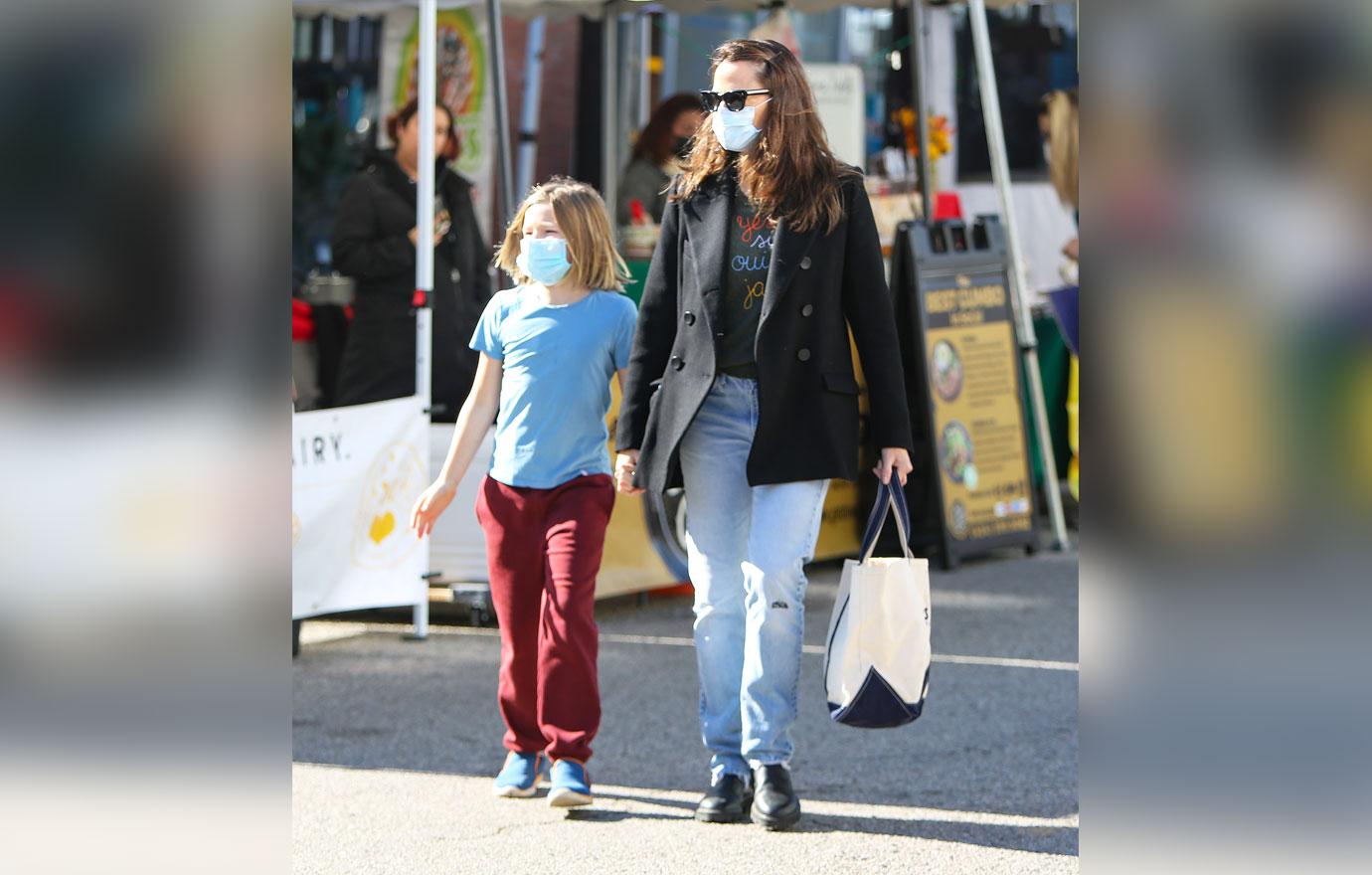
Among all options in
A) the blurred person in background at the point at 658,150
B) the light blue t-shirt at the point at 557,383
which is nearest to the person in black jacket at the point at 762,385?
the light blue t-shirt at the point at 557,383

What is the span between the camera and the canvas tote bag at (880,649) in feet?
14.1

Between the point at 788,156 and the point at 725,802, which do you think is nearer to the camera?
the point at 788,156

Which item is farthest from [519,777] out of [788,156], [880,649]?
[788,156]

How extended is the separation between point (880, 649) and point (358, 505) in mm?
3316

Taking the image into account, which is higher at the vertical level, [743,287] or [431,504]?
[743,287]

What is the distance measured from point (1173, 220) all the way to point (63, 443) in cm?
100

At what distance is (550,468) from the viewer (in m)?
4.86

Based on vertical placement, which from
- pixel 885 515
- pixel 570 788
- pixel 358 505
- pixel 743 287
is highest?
pixel 743 287

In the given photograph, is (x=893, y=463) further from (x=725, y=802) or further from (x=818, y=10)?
(x=818, y=10)

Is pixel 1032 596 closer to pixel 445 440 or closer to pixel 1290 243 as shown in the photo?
pixel 445 440

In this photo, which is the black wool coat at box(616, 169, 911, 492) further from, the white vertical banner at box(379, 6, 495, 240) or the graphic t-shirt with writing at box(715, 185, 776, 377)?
the white vertical banner at box(379, 6, 495, 240)

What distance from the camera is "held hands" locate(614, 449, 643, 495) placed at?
15.8ft

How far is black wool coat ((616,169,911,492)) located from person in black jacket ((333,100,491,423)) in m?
3.41

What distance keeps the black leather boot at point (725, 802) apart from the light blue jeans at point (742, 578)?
0.03 metres
